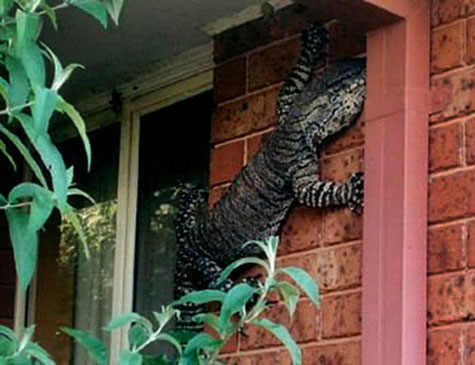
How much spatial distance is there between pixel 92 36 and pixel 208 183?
587 millimetres

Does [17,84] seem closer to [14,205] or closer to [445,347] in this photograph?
[14,205]

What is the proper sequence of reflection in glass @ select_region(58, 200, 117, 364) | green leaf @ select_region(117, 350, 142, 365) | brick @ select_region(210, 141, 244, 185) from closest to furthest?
green leaf @ select_region(117, 350, 142, 365) < brick @ select_region(210, 141, 244, 185) < reflection in glass @ select_region(58, 200, 117, 364)

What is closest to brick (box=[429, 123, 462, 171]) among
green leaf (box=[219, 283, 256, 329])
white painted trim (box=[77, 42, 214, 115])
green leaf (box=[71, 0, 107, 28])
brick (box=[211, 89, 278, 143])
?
brick (box=[211, 89, 278, 143])

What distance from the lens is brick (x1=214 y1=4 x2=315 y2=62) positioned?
349cm

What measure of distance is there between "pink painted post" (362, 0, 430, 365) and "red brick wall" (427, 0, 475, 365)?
0.03 meters

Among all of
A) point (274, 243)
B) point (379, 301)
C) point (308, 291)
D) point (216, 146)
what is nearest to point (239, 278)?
point (216, 146)

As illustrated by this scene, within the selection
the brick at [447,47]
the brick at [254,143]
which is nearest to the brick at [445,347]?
the brick at [447,47]

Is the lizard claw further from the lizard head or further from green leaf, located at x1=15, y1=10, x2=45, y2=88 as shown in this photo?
green leaf, located at x1=15, y1=10, x2=45, y2=88

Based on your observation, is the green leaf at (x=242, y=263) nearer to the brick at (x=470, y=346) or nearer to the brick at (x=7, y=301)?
the brick at (x=470, y=346)

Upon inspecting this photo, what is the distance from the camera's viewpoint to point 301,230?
10.9ft

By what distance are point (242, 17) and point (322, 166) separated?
622 millimetres

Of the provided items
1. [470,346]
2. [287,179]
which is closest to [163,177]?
[287,179]

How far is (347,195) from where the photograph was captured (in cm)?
312

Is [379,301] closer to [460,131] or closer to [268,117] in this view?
[460,131]
